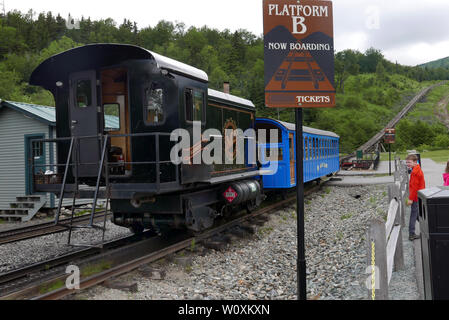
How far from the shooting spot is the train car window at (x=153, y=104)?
24.6 feet

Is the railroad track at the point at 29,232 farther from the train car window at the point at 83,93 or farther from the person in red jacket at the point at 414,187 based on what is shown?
the person in red jacket at the point at 414,187

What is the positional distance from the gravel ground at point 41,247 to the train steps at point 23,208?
15.4 ft

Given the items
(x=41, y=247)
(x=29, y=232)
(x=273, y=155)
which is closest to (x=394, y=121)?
(x=273, y=155)

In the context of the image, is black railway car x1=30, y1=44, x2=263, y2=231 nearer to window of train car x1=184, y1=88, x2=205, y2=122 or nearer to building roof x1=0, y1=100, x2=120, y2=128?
window of train car x1=184, y1=88, x2=205, y2=122

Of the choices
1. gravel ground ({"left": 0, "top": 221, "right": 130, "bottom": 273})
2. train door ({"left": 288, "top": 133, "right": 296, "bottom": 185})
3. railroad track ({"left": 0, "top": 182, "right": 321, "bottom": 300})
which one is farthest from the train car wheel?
train door ({"left": 288, "top": 133, "right": 296, "bottom": 185})

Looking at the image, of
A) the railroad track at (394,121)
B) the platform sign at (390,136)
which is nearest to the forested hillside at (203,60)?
the railroad track at (394,121)

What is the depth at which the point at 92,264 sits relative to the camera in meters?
7.09

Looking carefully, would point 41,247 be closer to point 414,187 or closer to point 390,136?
point 414,187

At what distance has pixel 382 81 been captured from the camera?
131 meters

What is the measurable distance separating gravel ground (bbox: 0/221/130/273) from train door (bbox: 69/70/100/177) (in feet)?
5.59

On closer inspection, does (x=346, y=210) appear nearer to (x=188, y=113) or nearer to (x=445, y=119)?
(x=188, y=113)

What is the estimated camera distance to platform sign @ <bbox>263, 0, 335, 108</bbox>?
4293 millimetres

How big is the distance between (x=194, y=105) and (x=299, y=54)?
402cm
